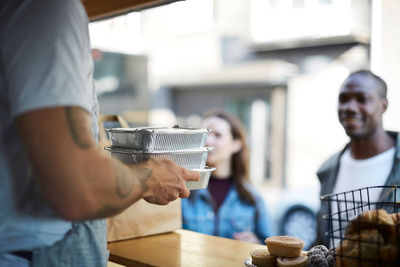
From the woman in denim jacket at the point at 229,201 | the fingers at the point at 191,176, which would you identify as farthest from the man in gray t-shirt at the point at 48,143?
the woman in denim jacket at the point at 229,201

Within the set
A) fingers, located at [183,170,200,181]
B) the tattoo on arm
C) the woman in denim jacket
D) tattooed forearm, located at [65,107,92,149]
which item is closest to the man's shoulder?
the woman in denim jacket

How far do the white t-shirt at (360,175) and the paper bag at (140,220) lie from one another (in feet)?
2.65

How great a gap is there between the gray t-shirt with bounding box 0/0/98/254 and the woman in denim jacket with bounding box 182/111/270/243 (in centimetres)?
221

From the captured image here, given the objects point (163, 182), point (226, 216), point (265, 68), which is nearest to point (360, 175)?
point (226, 216)

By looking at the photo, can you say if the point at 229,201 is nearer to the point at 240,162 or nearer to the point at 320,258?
the point at 240,162

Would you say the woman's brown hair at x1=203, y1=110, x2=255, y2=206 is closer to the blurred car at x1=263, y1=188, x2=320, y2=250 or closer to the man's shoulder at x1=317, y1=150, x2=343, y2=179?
the man's shoulder at x1=317, y1=150, x2=343, y2=179

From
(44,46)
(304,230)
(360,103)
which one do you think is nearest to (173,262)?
(44,46)

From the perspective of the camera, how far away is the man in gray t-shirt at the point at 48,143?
0.89 metres

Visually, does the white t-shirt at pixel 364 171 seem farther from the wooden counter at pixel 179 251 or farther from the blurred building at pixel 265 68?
the blurred building at pixel 265 68

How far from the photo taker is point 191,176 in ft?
4.38

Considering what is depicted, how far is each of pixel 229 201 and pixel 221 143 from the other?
0.50 meters

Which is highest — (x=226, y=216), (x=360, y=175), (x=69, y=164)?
(x=69, y=164)

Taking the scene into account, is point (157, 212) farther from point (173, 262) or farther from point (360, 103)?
point (360, 103)

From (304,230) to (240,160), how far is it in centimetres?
197
